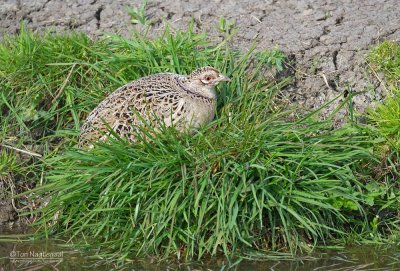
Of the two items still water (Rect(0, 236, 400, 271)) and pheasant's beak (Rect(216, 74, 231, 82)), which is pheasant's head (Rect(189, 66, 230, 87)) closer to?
pheasant's beak (Rect(216, 74, 231, 82))

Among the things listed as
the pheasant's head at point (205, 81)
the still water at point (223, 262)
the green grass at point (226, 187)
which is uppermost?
the pheasant's head at point (205, 81)

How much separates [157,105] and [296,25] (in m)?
2.00

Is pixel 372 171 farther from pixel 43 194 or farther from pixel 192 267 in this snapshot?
pixel 43 194

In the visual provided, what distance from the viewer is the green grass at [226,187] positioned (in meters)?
7.59

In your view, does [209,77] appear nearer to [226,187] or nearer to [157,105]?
[157,105]

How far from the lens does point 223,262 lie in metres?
7.47

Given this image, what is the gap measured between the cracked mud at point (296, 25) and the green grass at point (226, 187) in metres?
0.52

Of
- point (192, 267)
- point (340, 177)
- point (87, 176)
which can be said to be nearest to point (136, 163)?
point (87, 176)

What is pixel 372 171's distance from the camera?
27.1 feet

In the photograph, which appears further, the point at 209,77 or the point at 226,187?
the point at 209,77

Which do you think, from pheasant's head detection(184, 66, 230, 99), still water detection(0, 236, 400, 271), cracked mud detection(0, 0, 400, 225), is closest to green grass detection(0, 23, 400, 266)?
still water detection(0, 236, 400, 271)

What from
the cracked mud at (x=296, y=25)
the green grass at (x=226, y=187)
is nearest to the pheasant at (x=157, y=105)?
the green grass at (x=226, y=187)

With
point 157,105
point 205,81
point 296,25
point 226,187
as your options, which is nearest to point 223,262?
point 226,187

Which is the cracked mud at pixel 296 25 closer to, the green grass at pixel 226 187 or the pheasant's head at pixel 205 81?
the green grass at pixel 226 187
